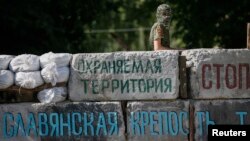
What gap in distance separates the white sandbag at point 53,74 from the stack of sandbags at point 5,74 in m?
0.32

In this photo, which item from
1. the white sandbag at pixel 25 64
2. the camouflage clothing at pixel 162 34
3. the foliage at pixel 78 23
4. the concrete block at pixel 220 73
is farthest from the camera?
the foliage at pixel 78 23

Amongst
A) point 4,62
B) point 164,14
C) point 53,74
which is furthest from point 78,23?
point 53,74

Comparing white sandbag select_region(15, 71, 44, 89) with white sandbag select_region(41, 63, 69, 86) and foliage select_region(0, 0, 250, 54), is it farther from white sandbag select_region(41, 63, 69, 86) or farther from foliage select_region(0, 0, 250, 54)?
foliage select_region(0, 0, 250, 54)

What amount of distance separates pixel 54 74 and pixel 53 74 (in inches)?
0.4

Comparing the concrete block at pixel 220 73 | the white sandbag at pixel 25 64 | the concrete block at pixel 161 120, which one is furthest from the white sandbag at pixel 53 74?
the concrete block at pixel 220 73

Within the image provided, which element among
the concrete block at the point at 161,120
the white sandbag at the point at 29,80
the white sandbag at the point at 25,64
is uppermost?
the white sandbag at the point at 25,64

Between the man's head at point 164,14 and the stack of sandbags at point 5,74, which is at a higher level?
the man's head at point 164,14

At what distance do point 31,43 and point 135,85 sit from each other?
544 cm

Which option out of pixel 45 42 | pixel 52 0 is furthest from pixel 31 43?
pixel 52 0

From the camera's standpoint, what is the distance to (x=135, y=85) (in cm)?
620

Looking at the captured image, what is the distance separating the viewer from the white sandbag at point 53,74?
20.4 feet

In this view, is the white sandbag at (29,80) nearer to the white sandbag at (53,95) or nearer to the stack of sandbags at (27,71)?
the stack of sandbags at (27,71)

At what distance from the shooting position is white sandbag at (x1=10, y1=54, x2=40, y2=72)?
6.27 metres

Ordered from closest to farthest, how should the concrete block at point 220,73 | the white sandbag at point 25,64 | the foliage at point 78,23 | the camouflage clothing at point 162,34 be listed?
the concrete block at point 220,73, the white sandbag at point 25,64, the camouflage clothing at point 162,34, the foliage at point 78,23
